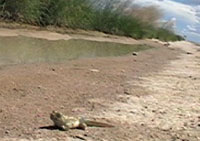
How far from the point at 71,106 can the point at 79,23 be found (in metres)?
20.0

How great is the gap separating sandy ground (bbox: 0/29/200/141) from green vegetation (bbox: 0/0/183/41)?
10.9 meters

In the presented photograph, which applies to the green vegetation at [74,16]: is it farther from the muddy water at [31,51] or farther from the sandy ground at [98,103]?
the sandy ground at [98,103]

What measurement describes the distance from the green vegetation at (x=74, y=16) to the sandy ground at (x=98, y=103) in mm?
10944

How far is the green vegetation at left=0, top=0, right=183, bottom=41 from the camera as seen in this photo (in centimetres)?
2128

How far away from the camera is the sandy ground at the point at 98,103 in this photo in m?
5.25

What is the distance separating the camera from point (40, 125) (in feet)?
17.6

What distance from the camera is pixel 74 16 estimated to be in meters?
25.8

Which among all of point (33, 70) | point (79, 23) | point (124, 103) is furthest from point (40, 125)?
point (79, 23)

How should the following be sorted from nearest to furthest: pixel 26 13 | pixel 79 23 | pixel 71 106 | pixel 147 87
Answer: pixel 71 106, pixel 147 87, pixel 26 13, pixel 79 23

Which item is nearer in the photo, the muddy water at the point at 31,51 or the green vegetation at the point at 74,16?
the muddy water at the point at 31,51

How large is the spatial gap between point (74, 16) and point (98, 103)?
62.5 feet

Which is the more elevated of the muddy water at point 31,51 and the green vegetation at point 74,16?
the green vegetation at point 74,16

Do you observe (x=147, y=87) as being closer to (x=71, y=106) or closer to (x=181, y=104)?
(x=181, y=104)

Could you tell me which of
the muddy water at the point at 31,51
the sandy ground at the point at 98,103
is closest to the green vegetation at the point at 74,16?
the muddy water at the point at 31,51
